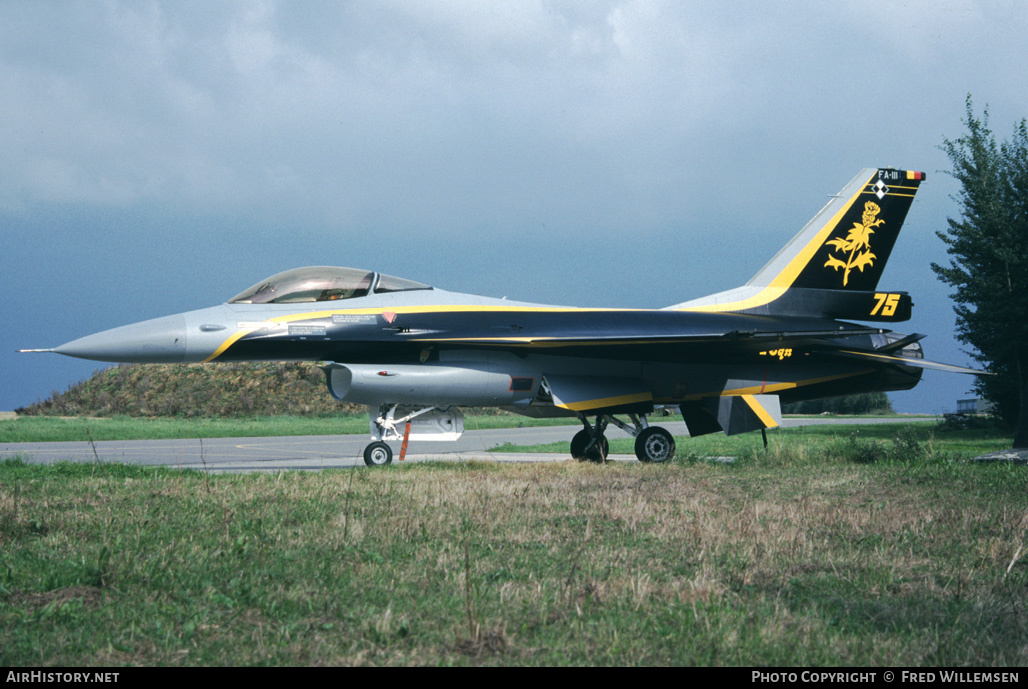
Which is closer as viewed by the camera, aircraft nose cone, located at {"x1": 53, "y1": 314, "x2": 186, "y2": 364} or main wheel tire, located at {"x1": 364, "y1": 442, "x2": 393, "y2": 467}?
aircraft nose cone, located at {"x1": 53, "y1": 314, "x2": 186, "y2": 364}

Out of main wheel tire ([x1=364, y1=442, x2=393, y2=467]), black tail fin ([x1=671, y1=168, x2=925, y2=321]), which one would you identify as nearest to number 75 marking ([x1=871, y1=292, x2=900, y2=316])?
black tail fin ([x1=671, y1=168, x2=925, y2=321])

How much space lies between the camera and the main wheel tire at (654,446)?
14.9m

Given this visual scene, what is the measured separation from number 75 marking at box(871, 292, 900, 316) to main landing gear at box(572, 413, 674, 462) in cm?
546

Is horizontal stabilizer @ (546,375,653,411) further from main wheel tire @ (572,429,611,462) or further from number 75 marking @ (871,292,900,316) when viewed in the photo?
number 75 marking @ (871,292,900,316)

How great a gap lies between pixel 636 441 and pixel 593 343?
7.33 feet

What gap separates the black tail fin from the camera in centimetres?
1648

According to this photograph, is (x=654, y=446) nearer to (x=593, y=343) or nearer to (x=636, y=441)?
(x=636, y=441)

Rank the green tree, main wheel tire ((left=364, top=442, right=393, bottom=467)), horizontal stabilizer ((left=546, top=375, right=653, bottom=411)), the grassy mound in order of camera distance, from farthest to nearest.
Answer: the grassy mound, the green tree, horizontal stabilizer ((left=546, top=375, right=653, bottom=411)), main wheel tire ((left=364, top=442, right=393, bottom=467))

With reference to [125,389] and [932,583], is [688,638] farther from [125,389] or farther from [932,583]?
[125,389]

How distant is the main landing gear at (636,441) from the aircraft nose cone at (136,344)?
7.24 meters

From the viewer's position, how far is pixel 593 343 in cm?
1425

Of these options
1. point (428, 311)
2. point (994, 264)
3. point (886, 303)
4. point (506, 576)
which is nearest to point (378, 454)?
point (428, 311)

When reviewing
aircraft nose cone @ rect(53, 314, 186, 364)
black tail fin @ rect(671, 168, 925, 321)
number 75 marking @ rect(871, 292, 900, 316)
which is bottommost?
aircraft nose cone @ rect(53, 314, 186, 364)
